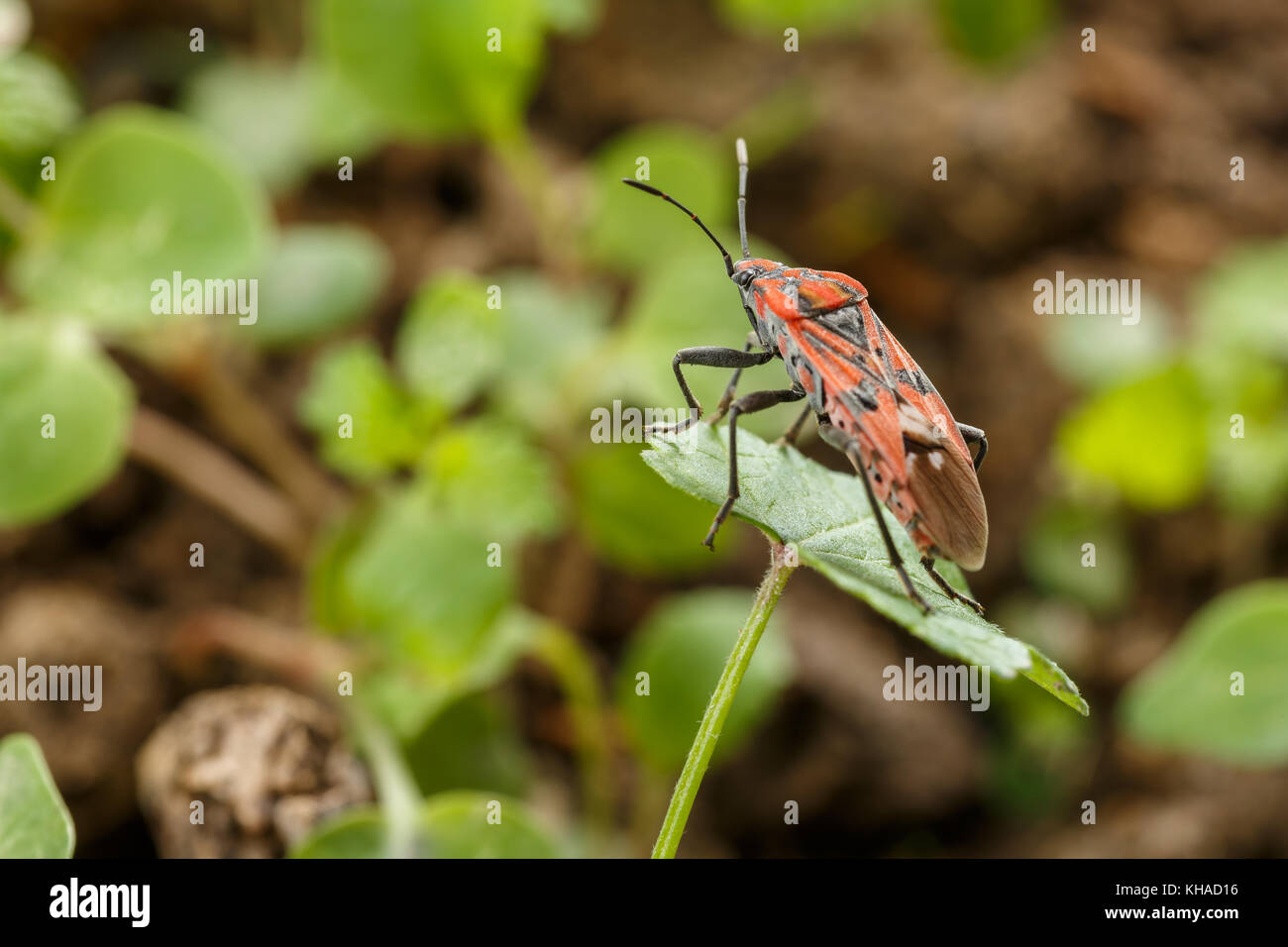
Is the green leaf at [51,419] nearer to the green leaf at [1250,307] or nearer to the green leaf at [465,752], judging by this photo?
the green leaf at [465,752]

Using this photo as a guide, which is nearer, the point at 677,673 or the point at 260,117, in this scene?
the point at 677,673

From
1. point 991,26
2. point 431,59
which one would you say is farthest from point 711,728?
point 991,26

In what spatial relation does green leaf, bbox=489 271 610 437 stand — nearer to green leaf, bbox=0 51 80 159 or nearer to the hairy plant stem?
green leaf, bbox=0 51 80 159

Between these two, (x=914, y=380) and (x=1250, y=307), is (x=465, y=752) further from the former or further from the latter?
(x=1250, y=307)

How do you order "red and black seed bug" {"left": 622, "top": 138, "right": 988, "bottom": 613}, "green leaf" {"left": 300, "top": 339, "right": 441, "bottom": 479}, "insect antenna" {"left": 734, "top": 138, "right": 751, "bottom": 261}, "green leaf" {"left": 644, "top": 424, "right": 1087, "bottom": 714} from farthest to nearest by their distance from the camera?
"green leaf" {"left": 300, "top": 339, "right": 441, "bottom": 479} → "insect antenna" {"left": 734, "top": 138, "right": 751, "bottom": 261} → "red and black seed bug" {"left": 622, "top": 138, "right": 988, "bottom": 613} → "green leaf" {"left": 644, "top": 424, "right": 1087, "bottom": 714}

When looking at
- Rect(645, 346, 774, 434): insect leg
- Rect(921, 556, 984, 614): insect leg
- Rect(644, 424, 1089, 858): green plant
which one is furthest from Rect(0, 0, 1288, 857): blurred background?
Rect(921, 556, 984, 614): insect leg

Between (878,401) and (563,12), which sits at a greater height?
(563,12)
